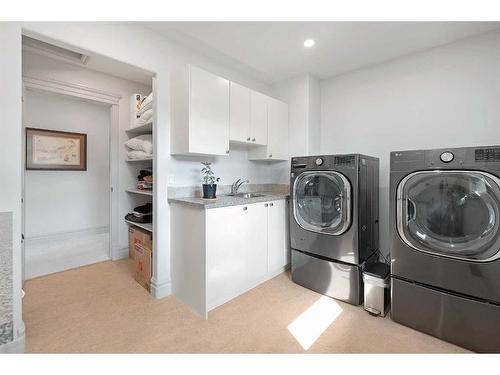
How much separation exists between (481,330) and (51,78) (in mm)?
4221

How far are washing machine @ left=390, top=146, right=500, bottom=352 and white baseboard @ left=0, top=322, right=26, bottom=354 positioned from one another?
259 cm

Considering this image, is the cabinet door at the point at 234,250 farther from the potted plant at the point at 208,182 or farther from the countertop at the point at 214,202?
the potted plant at the point at 208,182

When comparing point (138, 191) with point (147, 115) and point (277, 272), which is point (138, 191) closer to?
point (147, 115)

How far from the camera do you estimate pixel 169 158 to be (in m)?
2.19

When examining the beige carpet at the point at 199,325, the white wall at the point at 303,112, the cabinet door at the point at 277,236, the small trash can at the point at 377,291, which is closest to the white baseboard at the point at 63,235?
the beige carpet at the point at 199,325

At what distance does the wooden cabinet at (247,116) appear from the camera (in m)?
2.38

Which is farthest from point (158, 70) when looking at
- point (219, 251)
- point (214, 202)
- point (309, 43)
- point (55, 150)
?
point (55, 150)

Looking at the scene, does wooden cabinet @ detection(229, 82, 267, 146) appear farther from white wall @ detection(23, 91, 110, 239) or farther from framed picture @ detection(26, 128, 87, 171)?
framed picture @ detection(26, 128, 87, 171)

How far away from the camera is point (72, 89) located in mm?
2533

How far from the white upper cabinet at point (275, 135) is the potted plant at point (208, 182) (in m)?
0.68

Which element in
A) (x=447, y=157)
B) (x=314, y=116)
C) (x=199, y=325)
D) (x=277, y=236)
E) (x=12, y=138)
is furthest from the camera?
(x=314, y=116)

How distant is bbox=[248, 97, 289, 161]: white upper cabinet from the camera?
Answer: 2.81 m

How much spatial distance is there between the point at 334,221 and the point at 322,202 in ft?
Answer: 0.76
